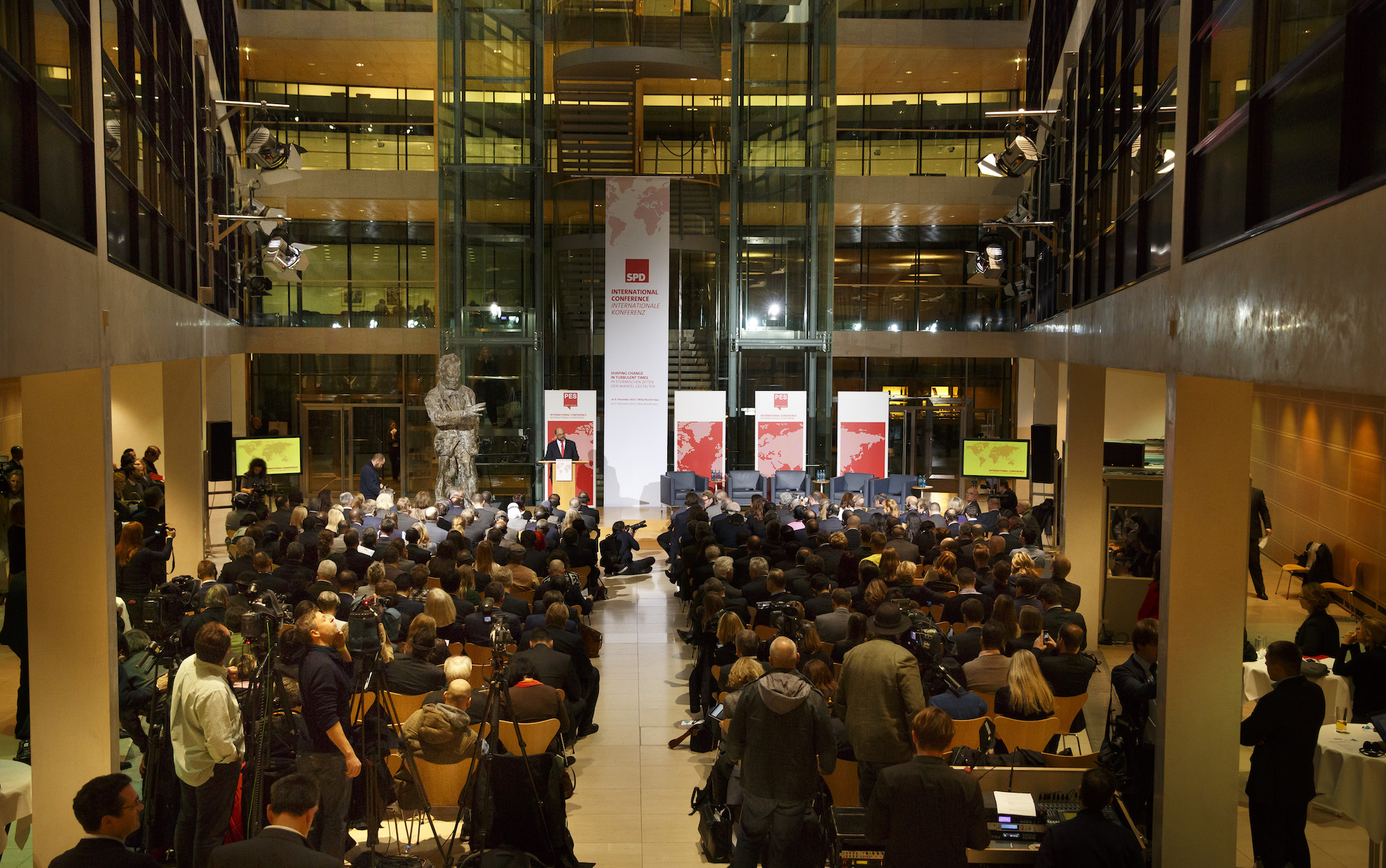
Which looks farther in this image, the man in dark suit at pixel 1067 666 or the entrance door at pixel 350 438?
the entrance door at pixel 350 438

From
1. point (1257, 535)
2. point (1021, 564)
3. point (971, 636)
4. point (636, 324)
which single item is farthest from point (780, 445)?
point (971, 636)

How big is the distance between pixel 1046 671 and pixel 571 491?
14.2 metres

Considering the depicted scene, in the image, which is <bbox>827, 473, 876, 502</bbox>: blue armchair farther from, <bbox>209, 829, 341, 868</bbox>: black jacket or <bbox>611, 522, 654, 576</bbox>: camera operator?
<bbox>209, 829, 341, 868</bbox>: black jacket

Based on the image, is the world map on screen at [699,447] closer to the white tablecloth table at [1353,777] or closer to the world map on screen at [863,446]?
the world map on screen at [863,446]

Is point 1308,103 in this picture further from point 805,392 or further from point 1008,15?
point 1008,15

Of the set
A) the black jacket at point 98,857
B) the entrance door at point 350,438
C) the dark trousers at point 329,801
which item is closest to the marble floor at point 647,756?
the dark trousers at point 329,801

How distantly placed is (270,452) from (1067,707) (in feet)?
47.5

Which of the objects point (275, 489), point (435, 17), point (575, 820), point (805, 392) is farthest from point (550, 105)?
point (575, 820)

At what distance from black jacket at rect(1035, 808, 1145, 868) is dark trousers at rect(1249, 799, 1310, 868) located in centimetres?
201

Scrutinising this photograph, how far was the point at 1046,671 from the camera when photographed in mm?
7883

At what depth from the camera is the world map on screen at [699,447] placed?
73.0 feet

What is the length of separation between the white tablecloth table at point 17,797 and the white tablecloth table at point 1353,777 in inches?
311

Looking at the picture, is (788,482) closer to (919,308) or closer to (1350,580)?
(919,308)

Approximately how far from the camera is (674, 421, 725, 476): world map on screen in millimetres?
22266
